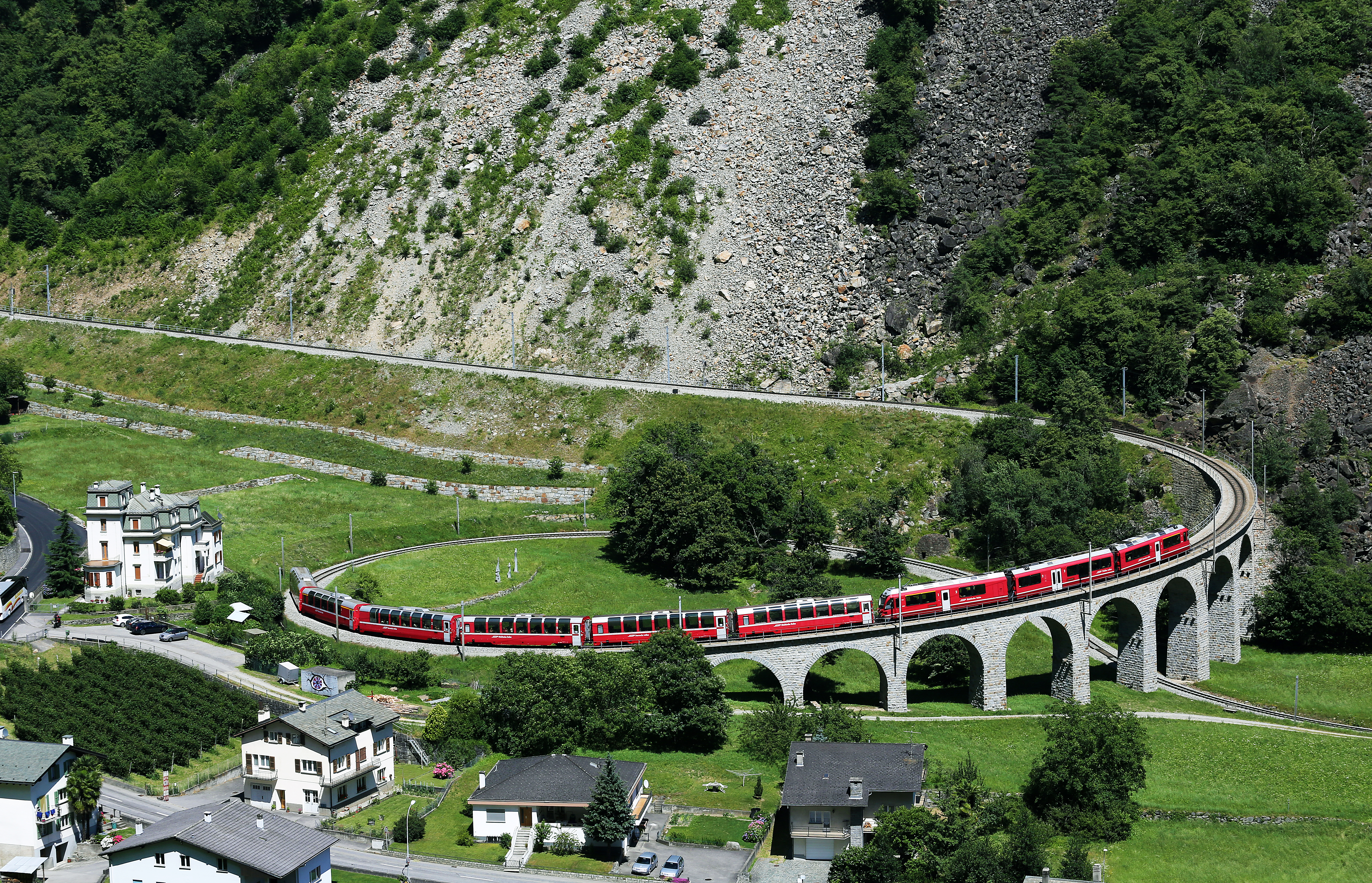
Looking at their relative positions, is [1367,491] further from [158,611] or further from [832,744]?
[158,611]

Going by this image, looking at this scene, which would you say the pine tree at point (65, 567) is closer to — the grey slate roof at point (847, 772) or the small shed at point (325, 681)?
the small shed at point (325, 681)

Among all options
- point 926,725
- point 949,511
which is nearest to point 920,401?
point 949,511


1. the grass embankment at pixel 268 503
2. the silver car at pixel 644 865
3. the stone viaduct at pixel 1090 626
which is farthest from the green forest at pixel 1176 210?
the silver car at pixel 644 865

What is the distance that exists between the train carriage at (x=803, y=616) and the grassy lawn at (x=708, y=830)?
76.5 ft

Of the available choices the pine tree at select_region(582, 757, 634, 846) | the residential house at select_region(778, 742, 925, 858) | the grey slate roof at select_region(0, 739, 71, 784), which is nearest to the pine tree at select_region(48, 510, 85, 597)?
the grey slate roof at select_region(0, 739, 71, 784)

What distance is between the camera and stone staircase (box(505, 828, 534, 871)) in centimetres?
8006

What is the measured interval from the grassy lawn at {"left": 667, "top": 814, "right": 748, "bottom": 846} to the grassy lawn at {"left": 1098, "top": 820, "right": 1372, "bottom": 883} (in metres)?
18.7

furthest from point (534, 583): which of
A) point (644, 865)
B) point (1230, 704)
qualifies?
point (1230, 704)

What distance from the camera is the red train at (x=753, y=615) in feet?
356

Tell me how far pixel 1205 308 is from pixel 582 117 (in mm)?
77813

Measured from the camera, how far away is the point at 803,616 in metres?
109

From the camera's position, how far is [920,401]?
15825 centimetres

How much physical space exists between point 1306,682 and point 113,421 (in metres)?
→ 115

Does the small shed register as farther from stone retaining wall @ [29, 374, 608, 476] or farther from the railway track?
stone retaining wall @ [29, 374, 608, 476]
